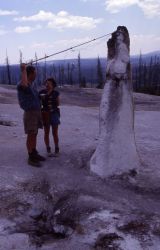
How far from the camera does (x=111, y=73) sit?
757 centimetres

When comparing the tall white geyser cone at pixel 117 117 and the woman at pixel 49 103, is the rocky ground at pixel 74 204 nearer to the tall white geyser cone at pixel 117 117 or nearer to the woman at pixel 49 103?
the tall white geyser cone at pixel 117 117

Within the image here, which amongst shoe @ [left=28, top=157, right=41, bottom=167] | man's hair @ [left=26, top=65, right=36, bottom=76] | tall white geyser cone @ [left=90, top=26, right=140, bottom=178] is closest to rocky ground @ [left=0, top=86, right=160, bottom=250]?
shoe @ [left=28, top=157, right=41, bottom=167]

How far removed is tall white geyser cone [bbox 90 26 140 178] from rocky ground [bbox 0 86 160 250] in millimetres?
264

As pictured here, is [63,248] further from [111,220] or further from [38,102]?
[38,102]

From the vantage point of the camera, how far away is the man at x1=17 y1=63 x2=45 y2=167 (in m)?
7.54

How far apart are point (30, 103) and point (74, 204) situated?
2220 millimetres

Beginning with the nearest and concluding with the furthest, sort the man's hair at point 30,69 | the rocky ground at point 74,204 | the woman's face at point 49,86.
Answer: the rocky ground at point 74,204
the man's hair at point 30,69
the woman's face at point 49,86

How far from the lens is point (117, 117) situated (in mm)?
7551

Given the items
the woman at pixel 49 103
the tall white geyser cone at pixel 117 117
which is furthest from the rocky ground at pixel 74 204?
the woman at pixel 49 103

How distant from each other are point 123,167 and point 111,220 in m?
1.67

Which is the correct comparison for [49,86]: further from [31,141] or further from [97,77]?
[97,77]

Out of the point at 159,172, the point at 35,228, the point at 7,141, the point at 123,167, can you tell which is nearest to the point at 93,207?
the point at 35,228

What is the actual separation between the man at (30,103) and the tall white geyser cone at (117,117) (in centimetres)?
122

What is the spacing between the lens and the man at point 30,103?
24.8 ft
